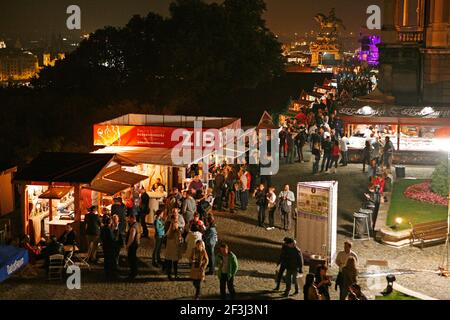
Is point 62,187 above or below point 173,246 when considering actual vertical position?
above

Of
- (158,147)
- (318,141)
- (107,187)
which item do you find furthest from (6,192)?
(318,141)

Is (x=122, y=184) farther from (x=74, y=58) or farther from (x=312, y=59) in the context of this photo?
(x=312, y=59)

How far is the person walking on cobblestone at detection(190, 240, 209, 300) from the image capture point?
16172 millimetres

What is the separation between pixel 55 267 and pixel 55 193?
338cm

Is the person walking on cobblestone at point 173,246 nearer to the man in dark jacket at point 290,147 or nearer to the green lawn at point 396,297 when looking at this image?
the green lawn at point 396,297

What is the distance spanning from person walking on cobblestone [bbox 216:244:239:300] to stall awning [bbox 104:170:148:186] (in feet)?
22.2

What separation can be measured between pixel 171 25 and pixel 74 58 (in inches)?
378

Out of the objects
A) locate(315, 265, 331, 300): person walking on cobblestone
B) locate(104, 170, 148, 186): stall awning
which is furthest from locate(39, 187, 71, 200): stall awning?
locate(315, 265, 331, 300): person walking on cobblestone

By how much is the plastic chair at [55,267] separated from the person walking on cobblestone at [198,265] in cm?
329

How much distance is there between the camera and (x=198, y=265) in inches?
640

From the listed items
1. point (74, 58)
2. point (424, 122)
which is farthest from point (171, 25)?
point (424, 122)

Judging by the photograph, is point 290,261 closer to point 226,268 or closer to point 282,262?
point 282,262

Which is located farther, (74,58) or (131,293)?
(74,58)
